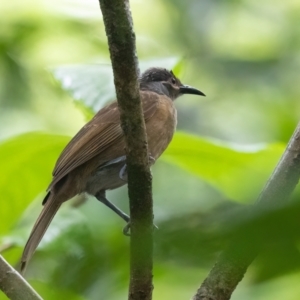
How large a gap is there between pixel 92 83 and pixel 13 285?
4.65 ft

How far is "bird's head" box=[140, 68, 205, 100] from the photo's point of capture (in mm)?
5516

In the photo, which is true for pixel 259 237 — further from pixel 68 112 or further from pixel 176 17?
pixel 68 112

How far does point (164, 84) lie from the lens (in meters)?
5.59

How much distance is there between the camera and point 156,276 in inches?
116

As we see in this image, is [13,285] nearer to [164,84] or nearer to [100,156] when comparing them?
[100,156]

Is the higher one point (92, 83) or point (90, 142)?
point (90, 142)

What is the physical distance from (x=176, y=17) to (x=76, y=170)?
2.31m

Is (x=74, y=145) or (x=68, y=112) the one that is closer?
(x=74, y=145)

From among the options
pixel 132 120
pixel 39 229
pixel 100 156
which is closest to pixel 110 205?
pixel 100 156

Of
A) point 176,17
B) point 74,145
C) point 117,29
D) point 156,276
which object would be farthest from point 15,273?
point 176,17

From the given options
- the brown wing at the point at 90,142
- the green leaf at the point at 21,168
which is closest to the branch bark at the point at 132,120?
the green leaf at the point at 21,168

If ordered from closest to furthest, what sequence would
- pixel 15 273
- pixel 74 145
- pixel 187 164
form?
1. pixel 15 273
2. pixel 187 164
3. pixel 74 145

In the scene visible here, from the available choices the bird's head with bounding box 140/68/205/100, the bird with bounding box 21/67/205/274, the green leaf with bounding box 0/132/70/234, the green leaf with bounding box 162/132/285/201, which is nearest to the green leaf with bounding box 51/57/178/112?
the green leaf with bounding box 0/132/70/234

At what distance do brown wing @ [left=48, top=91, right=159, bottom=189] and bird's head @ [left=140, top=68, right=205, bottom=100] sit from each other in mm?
1215
